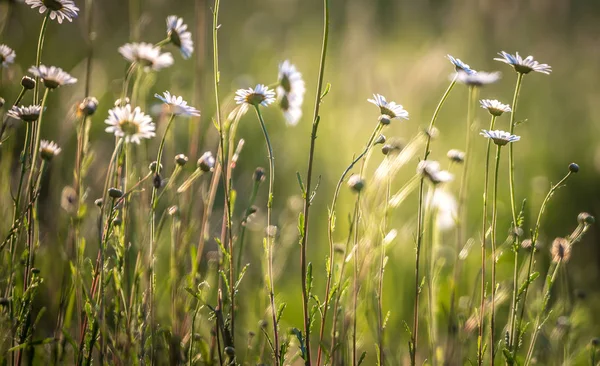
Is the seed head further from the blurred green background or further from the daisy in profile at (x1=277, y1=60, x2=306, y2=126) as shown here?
the daisy in profile at (x1=277, y1=60, x2=306, y2=126)

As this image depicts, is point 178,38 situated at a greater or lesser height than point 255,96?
greater

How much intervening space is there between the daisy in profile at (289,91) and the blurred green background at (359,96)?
352 millimetres

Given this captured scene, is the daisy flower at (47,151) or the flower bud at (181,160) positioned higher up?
the daisy flower at (47,151)

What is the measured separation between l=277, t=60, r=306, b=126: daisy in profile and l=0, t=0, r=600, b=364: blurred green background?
1.16 feet

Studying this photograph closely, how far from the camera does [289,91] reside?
0.98 meters

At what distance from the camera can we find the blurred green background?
70.7 inches

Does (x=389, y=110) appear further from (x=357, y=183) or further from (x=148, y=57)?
(x=148, y=57)

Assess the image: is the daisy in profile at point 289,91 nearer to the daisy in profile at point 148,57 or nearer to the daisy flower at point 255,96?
the daisy flower at point 255,96

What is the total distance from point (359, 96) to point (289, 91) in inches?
82.4

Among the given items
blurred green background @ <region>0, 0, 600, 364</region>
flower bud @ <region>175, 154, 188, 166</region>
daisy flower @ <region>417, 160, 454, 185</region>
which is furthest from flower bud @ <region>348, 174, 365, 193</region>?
blurred green background @ <region>0, 0, 600, 364</region>

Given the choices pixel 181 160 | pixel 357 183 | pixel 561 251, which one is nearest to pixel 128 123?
pixel 181 160

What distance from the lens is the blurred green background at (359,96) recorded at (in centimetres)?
180

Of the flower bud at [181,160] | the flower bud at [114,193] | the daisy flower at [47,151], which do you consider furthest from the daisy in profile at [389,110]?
the daisy flower at [47,151]

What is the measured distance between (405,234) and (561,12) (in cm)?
164
